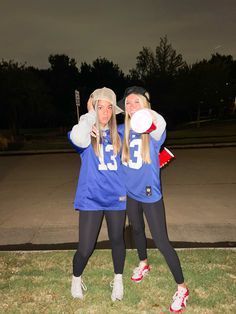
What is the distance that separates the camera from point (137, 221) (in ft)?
11.9

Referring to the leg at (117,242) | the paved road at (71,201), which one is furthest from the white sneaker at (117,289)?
the paved road at (71,201)

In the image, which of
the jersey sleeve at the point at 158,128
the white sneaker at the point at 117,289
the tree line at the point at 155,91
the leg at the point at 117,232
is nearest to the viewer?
the jersey sleeve at the point at 158,128

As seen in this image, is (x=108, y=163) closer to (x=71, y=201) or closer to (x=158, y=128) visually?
(x=158, y=128)

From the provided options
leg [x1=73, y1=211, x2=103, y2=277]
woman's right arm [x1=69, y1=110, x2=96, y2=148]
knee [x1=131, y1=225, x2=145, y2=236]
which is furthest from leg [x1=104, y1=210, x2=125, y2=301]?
woman's right arm [x1=69, y1=110, x2=96, y2=148]

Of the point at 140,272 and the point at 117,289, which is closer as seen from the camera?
the point at 117,289

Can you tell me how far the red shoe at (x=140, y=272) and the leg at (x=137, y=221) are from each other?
9 cm

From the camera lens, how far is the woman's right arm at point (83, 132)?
10.0ft

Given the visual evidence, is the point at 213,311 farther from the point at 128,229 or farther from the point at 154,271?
the point at 128,229

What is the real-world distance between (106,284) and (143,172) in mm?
1342

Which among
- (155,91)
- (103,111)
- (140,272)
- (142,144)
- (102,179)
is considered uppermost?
(103,111)

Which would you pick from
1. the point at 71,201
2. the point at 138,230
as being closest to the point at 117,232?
the point at 138,230

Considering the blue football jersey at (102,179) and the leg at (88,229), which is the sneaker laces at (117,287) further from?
the blue football jersey at (102,179)

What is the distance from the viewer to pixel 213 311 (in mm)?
3186

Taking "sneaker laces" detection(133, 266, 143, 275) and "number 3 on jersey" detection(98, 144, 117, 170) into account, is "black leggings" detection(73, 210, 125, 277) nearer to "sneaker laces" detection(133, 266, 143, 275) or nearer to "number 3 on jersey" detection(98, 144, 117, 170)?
"number 3 on jersey" detection(98, 144, 117, 170)
